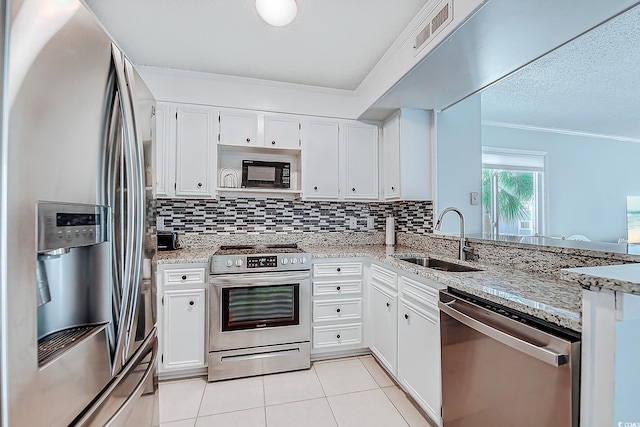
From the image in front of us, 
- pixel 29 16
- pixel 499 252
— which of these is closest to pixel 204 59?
pixel 29 16

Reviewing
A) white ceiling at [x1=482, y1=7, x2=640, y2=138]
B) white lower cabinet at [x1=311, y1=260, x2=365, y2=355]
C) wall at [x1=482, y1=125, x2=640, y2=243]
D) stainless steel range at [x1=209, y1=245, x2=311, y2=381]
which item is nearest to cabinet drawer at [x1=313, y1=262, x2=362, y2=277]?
white lower cabinet at [x1=311, y1=260, x2=365, y2=355]

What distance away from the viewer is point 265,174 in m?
2.87

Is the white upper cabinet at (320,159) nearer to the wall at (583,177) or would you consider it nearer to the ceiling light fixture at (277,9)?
the ceiling light fixture at (277,9)

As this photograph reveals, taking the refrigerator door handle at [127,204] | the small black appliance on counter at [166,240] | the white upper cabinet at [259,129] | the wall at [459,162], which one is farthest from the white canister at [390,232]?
the refrigerator door handle at [127,204]

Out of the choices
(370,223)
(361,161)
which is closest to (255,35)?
(361,161)

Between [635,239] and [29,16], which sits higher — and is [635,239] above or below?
below

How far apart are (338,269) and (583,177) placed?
4.55m

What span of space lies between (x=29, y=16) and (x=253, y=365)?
233 centimetres

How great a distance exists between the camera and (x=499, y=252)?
192 cm

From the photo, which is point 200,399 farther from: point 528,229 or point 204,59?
point 528,229

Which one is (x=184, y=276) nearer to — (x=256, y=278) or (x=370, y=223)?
(x=256, y=278)

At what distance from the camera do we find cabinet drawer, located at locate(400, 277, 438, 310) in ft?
5.43

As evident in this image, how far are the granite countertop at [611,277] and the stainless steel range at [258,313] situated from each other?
5.95 ft

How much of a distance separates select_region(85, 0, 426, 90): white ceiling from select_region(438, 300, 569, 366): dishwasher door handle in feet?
5.93
